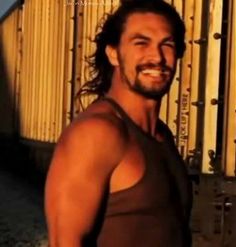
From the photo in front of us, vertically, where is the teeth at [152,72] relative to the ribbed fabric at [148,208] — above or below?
above

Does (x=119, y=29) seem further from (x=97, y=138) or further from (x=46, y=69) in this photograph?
(x=46, y=69)

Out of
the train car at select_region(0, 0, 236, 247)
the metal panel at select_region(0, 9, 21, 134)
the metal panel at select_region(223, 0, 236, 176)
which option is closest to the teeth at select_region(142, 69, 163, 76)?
the train car at select_region(0, 0, 236, 247)

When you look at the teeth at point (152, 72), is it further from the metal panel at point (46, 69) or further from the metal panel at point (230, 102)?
the metal panel at point (46, 69)

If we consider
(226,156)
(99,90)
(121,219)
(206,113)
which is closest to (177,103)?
(206,113)

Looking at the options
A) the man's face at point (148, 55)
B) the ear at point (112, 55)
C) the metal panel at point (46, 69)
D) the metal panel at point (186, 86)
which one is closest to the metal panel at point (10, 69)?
the metal panel at point (46, 69)

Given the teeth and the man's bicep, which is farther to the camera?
the teeth

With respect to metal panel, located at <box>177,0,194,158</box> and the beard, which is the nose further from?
metal panel, located at <box>177,0,194,158</box>

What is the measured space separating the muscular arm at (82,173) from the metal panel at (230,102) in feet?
11.5

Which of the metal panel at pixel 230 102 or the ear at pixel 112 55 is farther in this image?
the metal panel at pixel 230 102

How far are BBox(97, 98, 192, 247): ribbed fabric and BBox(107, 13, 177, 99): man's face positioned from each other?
114mm

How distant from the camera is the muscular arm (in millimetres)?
1988

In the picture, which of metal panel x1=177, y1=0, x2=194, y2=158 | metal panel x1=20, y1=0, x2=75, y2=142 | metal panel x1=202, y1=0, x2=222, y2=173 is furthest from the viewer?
metal panel x1=20, y1=0, x2=75, y2=142

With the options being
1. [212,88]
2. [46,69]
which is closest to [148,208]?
[212,88]

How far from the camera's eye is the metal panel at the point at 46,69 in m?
9.62
